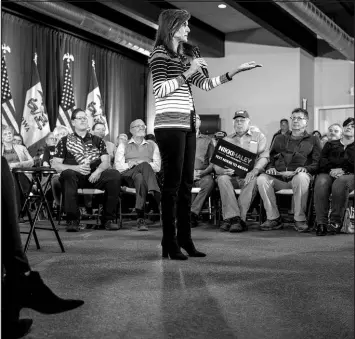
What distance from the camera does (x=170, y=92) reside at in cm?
261

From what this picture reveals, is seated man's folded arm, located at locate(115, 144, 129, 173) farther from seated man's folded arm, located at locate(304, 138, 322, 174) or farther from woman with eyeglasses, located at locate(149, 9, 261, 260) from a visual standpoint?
woman with eyeglasses, located at locate(149, 9, 261, 260)

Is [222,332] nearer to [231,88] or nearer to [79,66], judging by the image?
[79,66]

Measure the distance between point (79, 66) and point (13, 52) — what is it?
1335 millimetres

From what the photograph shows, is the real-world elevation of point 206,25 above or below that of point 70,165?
above

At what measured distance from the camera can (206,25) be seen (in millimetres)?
9617

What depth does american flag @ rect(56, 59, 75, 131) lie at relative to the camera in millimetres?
8047

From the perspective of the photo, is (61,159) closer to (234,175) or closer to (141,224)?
(141,224)

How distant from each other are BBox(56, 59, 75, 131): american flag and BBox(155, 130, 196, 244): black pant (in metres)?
5.45

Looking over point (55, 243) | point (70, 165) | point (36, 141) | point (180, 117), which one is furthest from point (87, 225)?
point (36, 141)

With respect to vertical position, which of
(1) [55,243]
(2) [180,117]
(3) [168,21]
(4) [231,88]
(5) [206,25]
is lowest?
(1) [55,243]

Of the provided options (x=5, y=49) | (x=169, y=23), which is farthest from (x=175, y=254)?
(x=5, y=49)

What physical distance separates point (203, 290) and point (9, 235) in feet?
2.98

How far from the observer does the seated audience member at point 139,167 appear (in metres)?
4.91

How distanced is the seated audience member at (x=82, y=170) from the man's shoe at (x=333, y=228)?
1834 mm
